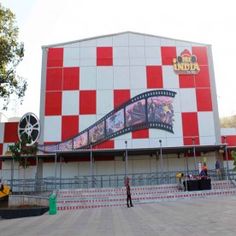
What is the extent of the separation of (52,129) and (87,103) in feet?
10.8

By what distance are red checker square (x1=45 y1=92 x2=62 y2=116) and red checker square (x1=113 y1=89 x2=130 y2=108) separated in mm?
4307

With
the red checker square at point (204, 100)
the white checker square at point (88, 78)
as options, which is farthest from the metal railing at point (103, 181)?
the white checker square at point (88, 78)

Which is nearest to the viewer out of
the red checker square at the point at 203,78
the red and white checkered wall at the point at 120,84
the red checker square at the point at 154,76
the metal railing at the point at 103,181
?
the metal railing at the point at 103,181

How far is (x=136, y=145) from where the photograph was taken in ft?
78.0

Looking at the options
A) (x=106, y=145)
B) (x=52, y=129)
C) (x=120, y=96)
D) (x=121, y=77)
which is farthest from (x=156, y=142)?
(x=52, y=129)

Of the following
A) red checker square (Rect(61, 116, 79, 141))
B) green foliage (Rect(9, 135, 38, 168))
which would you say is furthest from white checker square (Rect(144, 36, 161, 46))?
green foliage (Rect(9, 135, 38, 168))

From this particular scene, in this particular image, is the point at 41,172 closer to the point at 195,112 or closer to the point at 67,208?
the point at 67,208

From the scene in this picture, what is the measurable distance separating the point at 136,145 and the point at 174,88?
5453 millimetres

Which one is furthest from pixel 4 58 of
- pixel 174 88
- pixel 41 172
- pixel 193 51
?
pixel 193 51

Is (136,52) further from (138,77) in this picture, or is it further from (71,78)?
(71,78)

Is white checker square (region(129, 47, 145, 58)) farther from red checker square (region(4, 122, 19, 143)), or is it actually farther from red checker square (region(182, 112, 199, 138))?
red checker square (region(4, 122, 19, 143))

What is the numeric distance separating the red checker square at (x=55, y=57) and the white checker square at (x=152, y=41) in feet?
23.0

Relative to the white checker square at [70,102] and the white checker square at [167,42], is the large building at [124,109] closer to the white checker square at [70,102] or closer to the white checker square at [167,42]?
the white checker square at [70,102]

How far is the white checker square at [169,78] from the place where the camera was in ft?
82.4
